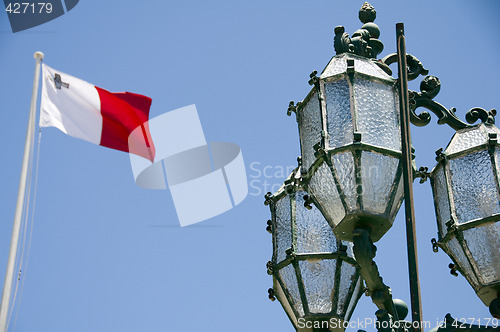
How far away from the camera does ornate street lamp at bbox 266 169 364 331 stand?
6539 mm

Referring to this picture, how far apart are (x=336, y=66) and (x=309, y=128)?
486mm

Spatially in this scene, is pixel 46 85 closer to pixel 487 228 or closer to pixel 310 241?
pixel 310 241

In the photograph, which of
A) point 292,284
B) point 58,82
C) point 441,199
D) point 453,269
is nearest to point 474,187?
point 441,199

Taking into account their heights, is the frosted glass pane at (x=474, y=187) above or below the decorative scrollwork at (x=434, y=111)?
below

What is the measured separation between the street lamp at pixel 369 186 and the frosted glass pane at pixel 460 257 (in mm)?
11

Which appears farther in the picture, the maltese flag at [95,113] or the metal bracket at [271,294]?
the maltese flag at [95,113]

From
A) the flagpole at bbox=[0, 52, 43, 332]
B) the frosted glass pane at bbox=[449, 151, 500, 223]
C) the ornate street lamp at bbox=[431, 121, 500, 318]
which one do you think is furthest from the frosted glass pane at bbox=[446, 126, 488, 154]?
the flagpole at bbox=[0, 52, 43, 332]

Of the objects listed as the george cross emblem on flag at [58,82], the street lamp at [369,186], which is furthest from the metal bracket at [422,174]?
the george cross emblem on flag at [58,82]

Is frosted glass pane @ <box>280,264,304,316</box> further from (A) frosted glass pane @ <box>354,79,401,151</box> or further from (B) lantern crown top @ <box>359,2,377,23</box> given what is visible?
(B) lantern crown top @ <box>359,2,377,23</box>

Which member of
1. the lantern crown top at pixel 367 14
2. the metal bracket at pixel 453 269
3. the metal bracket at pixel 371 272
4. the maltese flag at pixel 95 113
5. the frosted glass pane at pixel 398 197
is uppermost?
the maltese flag at pixel 95 113

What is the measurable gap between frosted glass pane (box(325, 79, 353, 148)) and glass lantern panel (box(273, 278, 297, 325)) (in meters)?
1.59

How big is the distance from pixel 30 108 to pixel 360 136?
5783 mm

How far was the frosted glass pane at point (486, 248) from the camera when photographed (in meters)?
5.96

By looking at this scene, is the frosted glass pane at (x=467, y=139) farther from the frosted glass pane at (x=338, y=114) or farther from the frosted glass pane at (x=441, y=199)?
the frosted glass pane at (x=338, y=114)
